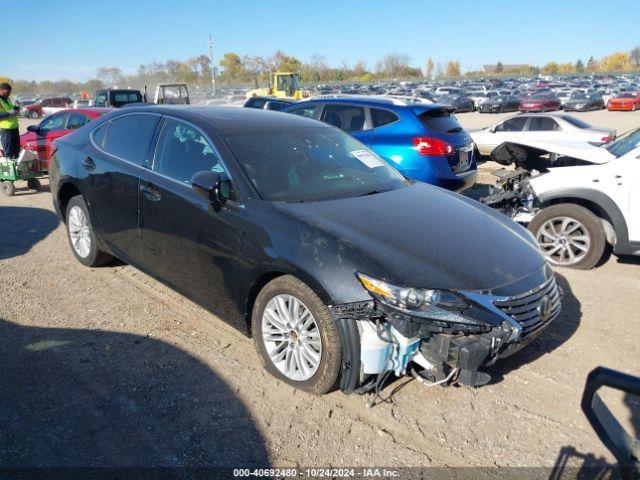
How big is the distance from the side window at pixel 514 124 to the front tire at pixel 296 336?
13611mm

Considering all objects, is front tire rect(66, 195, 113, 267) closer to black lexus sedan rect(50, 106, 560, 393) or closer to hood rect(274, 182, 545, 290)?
black lexus sedan rect(50, 106, 560, 393)

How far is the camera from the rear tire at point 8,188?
29.4 feet

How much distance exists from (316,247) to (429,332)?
80 cm

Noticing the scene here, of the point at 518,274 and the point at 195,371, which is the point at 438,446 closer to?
the point at 518,274

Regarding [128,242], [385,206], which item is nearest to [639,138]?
[385,206]

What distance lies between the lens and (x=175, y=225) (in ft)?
12.4

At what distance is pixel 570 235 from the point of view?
5.50m

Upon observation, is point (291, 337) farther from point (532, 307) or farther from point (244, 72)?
point (244, 72)

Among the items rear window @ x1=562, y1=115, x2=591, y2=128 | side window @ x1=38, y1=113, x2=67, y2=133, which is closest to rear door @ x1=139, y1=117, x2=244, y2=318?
side window @ x1=38, y1=113, x2=67, y2=133

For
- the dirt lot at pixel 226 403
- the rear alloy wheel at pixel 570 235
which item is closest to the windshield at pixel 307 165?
the dirt lot at pixel 226 403

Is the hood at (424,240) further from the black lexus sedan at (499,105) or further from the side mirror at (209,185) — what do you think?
the black lexus sedan at (499,105)

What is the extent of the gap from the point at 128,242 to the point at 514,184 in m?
4.67

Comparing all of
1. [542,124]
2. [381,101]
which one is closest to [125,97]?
[542,124]

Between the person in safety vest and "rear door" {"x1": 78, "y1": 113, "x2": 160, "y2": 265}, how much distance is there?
5.95 m
